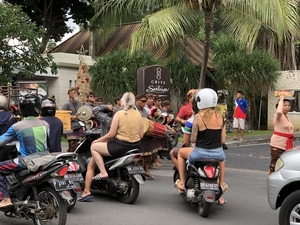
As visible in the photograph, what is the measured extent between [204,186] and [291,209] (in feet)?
4.39

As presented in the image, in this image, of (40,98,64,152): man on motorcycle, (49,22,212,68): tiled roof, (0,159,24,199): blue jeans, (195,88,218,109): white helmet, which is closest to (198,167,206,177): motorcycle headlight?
(195,88,218,109): white helmet

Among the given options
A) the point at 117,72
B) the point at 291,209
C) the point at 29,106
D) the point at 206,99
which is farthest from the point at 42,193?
the point at 117,72

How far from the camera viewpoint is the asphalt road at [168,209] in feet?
20.8

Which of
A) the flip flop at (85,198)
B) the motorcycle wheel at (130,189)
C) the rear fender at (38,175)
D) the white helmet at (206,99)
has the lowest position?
the flip flop at (85,198)

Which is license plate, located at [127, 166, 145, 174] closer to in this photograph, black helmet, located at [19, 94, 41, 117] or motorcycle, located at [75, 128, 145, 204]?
motorcycle, located at [75, 128, 145, 204]

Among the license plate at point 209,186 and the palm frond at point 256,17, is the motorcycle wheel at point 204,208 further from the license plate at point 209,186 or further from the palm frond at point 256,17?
the palm frond at point 256,17

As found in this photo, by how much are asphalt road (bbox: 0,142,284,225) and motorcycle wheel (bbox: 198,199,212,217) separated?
79 mm

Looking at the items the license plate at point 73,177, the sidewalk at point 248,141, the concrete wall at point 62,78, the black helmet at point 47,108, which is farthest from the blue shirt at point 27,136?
→ the concrete wall at point 62,78

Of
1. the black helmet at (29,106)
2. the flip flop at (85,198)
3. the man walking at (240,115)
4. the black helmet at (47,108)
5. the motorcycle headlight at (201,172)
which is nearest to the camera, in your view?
the black helmet at (29,106)

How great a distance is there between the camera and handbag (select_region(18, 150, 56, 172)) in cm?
550

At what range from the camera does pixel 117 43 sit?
2777 cm

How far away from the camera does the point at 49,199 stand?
18.1 feet

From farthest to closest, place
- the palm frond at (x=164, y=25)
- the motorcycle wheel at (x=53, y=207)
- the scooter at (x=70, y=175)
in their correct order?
the palm frond at (x=164, y=25)
the scooter at (x=70, y=175)
the motorcycle wheel at (x=53, y=207)

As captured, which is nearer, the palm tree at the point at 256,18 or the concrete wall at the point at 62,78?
A: the palm tree at the point at 256,18
